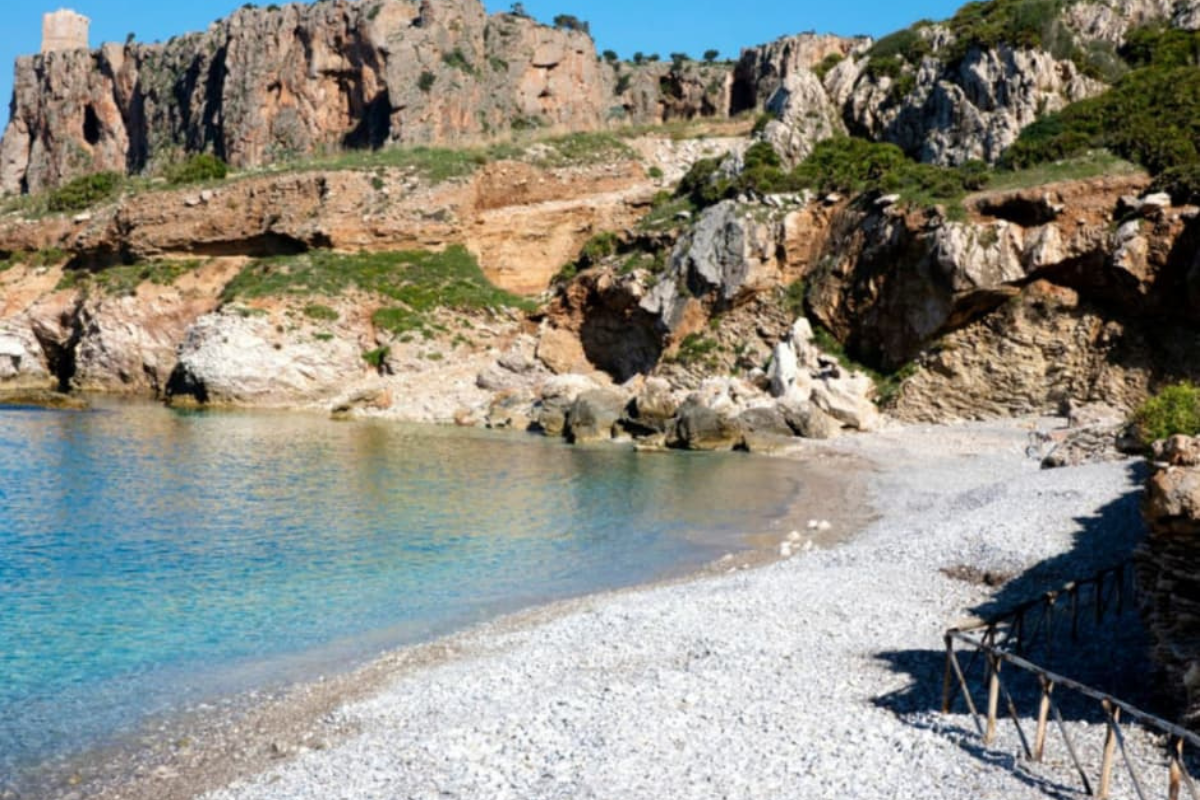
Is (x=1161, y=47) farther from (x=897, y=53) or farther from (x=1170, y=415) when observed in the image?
(x=1170, y=415)

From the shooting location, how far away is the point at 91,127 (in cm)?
8469

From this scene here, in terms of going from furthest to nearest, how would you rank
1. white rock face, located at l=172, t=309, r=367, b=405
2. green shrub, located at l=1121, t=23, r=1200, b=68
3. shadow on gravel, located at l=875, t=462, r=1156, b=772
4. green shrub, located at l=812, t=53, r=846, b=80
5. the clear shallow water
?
green shrub, located at l=812, t=53, r=846, b=80 → white rock face, located at l=172, t=309, r=367, b=405 → green shrub, located at l=1121, t=23, r=1200, b=68 → the clear shallow water → shadow on gravel, located at l=875, t=462, r=1156, b=772

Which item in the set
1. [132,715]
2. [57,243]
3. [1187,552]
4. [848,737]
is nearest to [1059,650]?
[1187,552]

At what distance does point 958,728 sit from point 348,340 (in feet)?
126

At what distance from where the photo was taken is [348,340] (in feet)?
143

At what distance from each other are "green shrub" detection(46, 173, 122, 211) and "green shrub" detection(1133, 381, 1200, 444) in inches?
1991

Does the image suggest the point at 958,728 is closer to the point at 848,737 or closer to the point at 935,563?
the point at 848,737

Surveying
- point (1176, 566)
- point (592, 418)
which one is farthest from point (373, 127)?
point (1176, 566)

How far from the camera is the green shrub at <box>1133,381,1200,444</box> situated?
60.7ft

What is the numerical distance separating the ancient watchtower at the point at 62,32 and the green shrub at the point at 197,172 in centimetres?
4545

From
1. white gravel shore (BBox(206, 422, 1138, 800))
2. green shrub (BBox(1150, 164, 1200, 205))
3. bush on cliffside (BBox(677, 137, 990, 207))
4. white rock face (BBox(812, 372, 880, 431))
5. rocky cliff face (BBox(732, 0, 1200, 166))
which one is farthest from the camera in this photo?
rocky cliff face (BBox(732, 0, 1200, 166))

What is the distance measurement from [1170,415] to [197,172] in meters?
47.6

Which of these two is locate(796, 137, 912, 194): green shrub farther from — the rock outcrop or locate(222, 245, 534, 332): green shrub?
the rock outcrop

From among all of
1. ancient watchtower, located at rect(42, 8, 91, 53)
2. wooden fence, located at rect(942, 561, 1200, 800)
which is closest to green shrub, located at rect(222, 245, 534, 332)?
wooden fence, located at rect(942, 561, 1200, 800)
